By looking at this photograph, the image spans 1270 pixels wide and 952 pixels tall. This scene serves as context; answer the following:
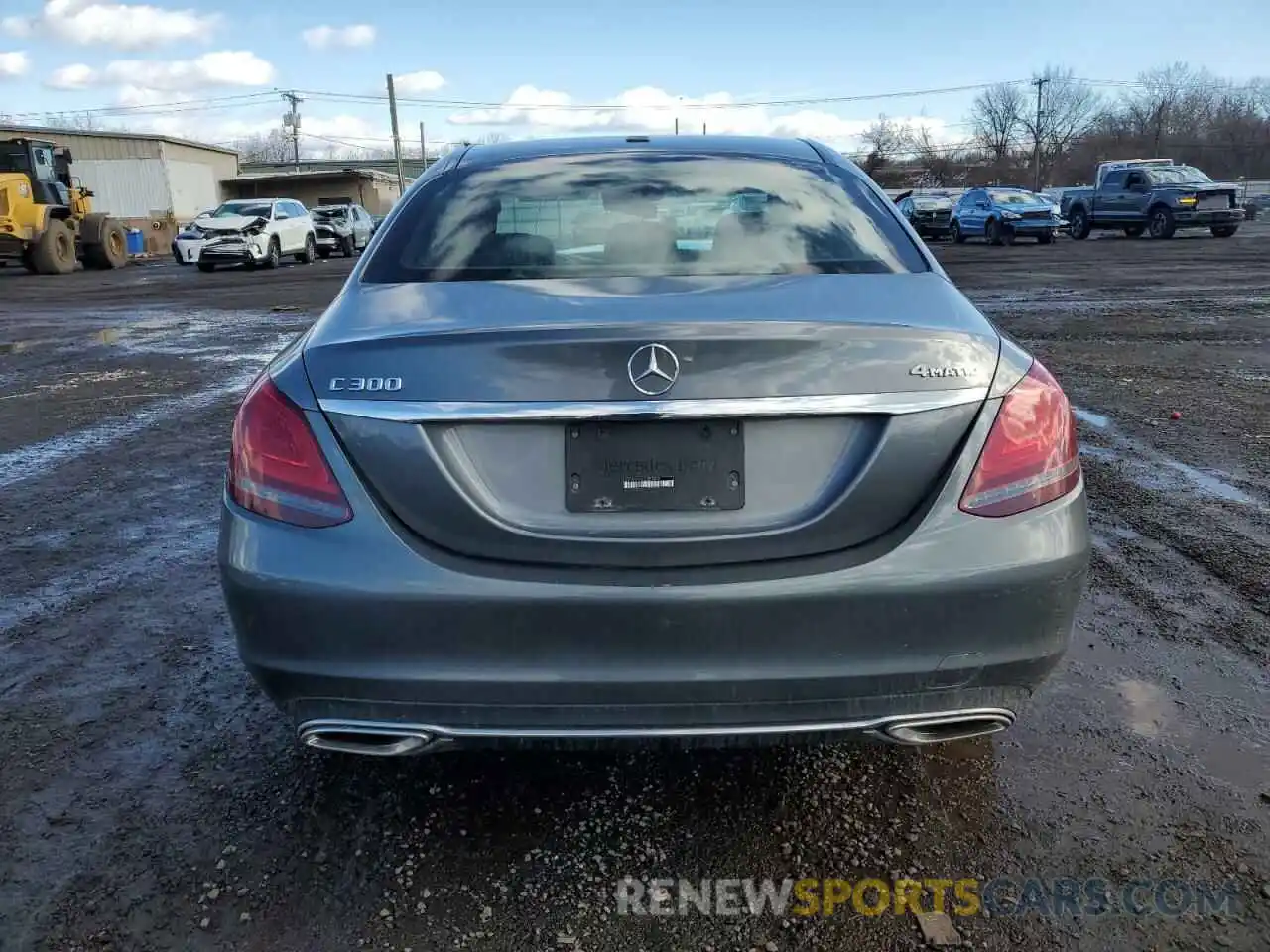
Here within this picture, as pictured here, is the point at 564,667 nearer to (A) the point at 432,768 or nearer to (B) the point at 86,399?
(A) the point at 432,768

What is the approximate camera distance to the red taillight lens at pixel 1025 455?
6.88 feet

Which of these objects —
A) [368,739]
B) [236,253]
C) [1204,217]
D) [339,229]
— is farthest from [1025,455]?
[339,229]

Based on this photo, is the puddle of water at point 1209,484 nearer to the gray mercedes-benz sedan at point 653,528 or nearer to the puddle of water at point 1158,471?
the puddle of water at point 1158,471

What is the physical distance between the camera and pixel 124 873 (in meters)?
2.34

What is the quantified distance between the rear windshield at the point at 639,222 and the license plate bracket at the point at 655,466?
620 mm

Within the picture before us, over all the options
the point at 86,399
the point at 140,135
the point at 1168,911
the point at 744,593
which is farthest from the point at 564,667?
the point at 140,135

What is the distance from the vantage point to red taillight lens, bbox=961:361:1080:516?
2096 millimetres

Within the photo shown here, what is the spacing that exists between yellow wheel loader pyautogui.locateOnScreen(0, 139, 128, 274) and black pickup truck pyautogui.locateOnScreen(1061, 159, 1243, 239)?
2924 cm

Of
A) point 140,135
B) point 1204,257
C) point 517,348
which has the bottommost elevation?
point 1204,257

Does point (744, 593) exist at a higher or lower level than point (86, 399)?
higher

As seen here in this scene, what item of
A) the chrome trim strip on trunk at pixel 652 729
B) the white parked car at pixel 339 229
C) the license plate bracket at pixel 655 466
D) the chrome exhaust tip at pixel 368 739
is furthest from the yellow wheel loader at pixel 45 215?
the license plate bracket at pixel 655 466

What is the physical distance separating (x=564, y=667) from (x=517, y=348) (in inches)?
24.8

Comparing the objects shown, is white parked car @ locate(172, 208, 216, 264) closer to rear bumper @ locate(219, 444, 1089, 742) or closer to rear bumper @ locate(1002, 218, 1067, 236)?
rear bumper @ locate(1002, 218, 1067, 236)

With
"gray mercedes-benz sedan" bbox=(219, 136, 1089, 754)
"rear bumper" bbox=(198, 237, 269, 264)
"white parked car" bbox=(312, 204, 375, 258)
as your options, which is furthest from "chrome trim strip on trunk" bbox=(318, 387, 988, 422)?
"white parked car" bbox=(312, 204, 375, 258)
